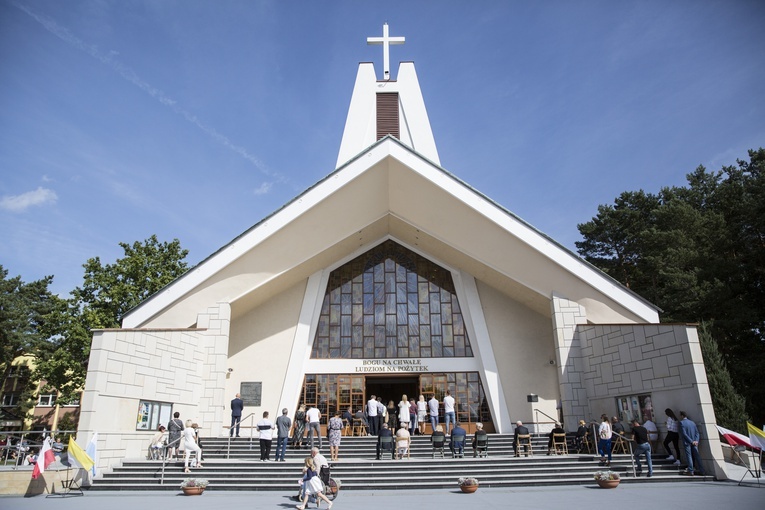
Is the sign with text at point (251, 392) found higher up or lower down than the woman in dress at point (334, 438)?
higher up

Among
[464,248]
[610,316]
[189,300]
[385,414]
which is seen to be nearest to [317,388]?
[385,414]

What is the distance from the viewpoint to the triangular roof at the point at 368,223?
1504 centimetres

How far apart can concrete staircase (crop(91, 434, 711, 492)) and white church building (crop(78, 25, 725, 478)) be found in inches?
46.7

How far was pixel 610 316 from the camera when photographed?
1516 centimetres

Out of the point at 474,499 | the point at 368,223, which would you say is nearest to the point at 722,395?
the point at 368,223

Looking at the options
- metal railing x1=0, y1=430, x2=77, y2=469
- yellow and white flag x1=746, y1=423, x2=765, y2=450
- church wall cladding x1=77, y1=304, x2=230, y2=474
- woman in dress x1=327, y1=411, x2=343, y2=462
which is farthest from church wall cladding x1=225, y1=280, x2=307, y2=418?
yellow and white flag x1=746, y1=423, x2=765, y2=450

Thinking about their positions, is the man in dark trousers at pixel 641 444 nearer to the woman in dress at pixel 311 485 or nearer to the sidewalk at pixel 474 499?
the sidewalk at pixel 474 499

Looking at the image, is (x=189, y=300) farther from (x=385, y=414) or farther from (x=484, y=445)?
(x=484, y=445)

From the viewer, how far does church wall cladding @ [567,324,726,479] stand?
10672mm

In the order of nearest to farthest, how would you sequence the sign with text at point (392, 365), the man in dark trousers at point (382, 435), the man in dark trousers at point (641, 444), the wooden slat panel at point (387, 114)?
1. the man in dark trousers at point (641, 444)
2. the man in dark trousers at point (382, 435)
3. the sign with text at point (392, 365)
4. the wooden slat panel at point (387, 114)

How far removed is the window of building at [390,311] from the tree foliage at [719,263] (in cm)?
1153

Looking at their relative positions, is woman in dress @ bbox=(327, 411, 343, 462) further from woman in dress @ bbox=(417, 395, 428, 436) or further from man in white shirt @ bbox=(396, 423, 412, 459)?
woman in dress @ bbox=(417, 395, 428, 436)

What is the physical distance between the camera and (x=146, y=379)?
13.1 m

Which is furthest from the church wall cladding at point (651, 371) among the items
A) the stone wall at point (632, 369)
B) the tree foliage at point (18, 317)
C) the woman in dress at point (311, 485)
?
the tree foliage at point (18, 317)
